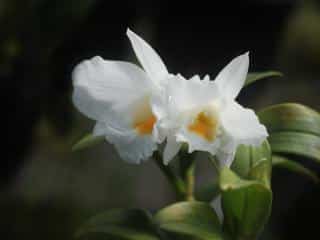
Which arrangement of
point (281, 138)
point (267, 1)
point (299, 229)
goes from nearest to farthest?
point (281, 138) < point (299, 229) < point (267, 1)

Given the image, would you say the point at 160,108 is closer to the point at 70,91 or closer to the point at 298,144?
the point at 298,144

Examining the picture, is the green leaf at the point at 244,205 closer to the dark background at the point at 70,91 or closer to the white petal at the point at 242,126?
the white petal at the point at 242,126

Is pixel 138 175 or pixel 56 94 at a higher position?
pixel 56 94

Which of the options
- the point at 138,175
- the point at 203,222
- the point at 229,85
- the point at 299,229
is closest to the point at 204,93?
the point at 229,85

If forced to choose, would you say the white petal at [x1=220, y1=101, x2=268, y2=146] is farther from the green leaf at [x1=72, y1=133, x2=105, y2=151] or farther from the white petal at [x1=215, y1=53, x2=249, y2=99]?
the green leaf at [x1=72, y1=133, x2=105, y2=151]

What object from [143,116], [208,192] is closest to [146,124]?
[143,116]

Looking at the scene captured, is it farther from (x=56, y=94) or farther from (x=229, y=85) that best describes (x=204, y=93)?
(x=56, y=94)
